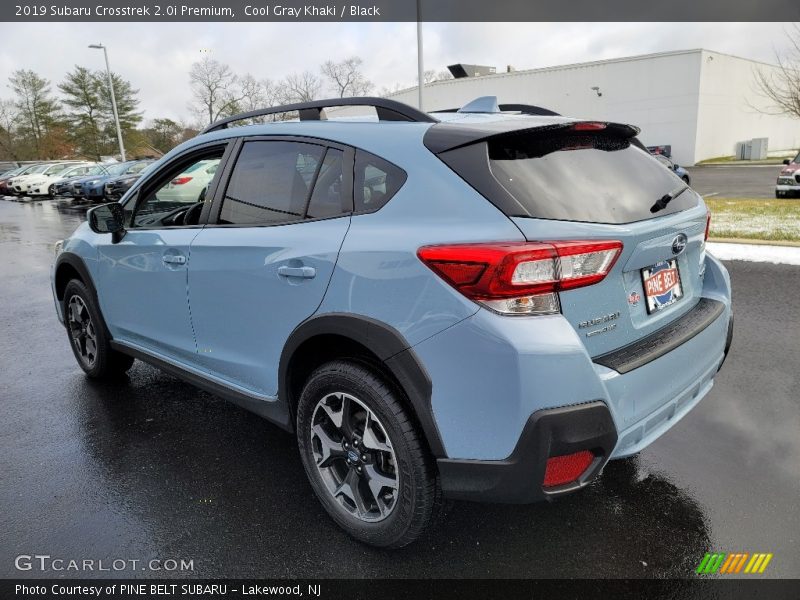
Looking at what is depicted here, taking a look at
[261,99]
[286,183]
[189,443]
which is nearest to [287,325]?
[286,183]

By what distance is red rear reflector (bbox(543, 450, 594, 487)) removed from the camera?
6.46ft

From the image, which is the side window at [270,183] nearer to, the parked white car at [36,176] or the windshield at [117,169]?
the windshield at [117,169]

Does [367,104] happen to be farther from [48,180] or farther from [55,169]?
[55,169]

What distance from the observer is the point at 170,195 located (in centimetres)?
386

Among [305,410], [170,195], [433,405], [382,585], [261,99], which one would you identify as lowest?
[382,585]

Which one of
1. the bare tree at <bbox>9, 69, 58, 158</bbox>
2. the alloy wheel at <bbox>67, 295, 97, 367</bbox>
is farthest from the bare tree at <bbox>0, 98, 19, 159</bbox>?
the alloy wheel at <bbox>67, 295, 97, 367</bbox>

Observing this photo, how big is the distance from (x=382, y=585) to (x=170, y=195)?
2.83m

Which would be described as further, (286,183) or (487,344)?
(286,183)

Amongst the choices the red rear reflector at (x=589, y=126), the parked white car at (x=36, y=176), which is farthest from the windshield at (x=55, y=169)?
the red rear reflector at (x=589, y=126)

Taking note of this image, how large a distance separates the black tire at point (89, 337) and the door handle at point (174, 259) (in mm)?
1166

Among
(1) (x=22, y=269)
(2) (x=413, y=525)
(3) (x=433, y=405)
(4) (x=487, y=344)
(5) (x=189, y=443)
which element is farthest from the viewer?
(1) (x=22, y=269)

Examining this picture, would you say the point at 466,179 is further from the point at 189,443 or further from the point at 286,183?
the point at 189,443

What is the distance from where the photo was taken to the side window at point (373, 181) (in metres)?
2.30

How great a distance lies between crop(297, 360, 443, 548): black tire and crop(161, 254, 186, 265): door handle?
3.72ft
